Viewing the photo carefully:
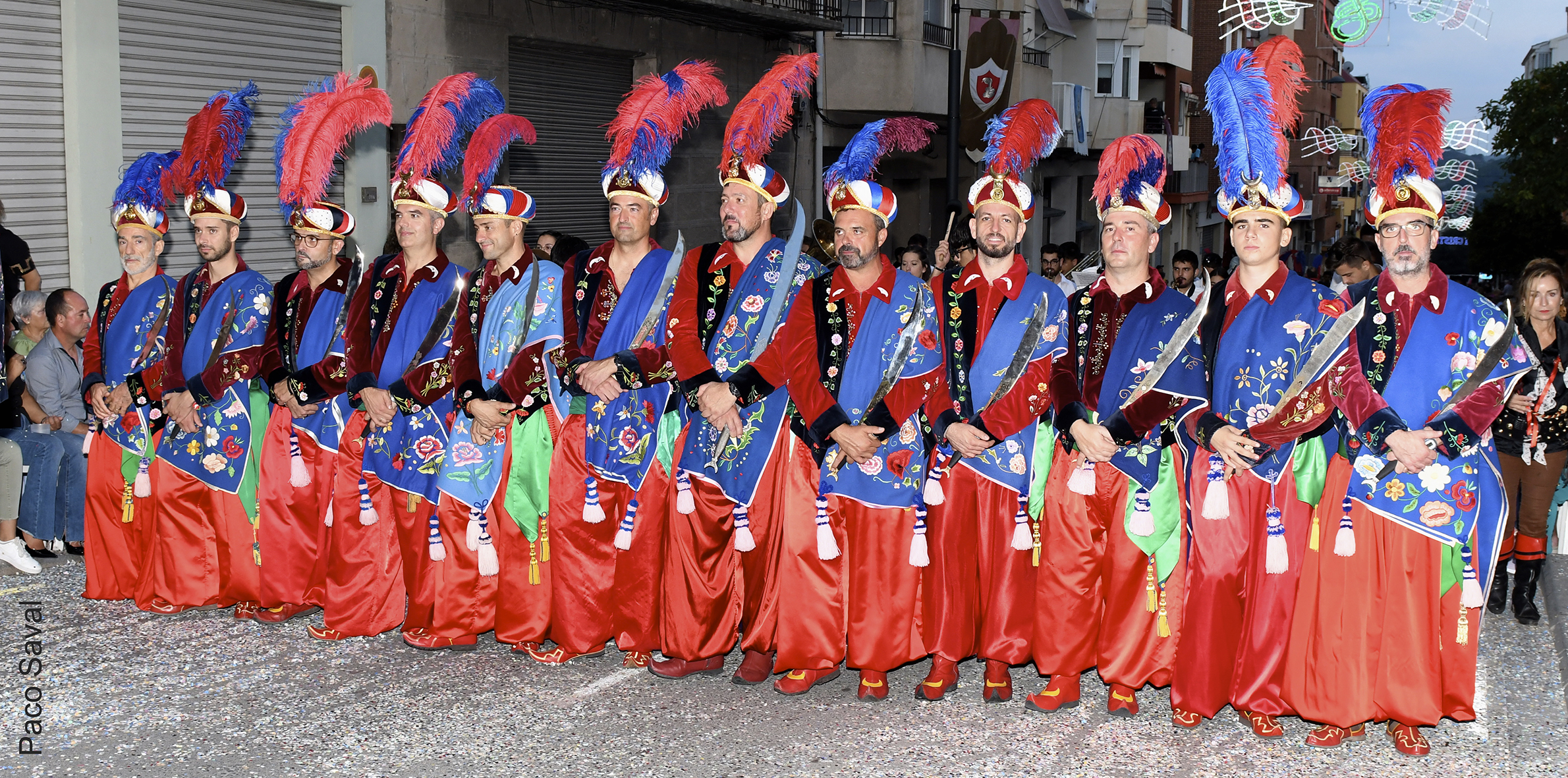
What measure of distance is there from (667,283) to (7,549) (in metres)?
3.88

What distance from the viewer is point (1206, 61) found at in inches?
1665

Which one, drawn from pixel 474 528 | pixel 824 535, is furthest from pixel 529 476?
pixel 824 535

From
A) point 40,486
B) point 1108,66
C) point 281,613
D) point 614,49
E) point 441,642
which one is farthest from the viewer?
point 1108,66

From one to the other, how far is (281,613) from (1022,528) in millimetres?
3237

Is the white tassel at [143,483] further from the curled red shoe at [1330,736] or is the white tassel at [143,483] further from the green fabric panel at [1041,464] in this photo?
the curled red shoe at [1330,736]

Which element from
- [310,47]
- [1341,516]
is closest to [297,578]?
[1341,516]

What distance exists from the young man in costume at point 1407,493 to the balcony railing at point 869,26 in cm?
1505

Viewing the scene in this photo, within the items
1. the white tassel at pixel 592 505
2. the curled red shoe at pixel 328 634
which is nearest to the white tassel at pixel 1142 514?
the white tassel at pixel 592 505

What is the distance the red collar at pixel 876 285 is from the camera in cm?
483

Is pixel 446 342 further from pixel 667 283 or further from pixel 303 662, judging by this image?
pixel 303 662

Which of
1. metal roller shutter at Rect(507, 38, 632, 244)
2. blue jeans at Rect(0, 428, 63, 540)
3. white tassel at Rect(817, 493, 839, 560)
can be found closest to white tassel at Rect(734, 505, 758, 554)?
white tassel at Rect(817, 493, 839, 560)

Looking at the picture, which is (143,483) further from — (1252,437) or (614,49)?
(614,49)

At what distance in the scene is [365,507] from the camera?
5441 millimetres

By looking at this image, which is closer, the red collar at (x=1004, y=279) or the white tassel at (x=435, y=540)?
the red collar at (x=1004, y=279)
